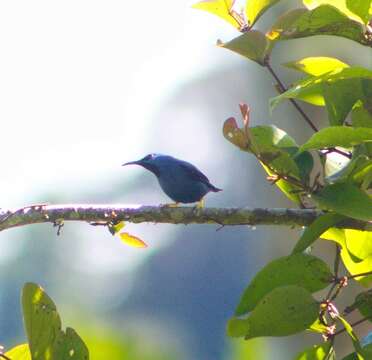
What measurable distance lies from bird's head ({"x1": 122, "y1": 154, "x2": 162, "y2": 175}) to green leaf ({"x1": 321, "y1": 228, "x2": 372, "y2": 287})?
274cm

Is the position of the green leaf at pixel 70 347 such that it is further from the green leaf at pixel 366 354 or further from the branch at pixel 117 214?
the branch at pixel 117 214

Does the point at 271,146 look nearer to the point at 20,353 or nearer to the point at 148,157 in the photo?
the point at 20,353

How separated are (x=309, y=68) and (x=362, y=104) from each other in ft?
0.47

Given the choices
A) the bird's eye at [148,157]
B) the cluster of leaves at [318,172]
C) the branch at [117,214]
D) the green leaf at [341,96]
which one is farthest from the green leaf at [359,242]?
the bird's eye at [148,157]

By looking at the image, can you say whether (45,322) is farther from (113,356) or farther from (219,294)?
(219,294)

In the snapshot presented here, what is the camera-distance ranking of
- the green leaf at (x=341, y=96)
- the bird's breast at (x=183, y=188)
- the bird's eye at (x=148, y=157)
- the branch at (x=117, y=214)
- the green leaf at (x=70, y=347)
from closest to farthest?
the green leaf at (x=70, y=347)
the green leaf at (x=341, y=96)
the branch at (x=117, y=214)
the bird's breast at (x=183, y=188)
the bird's eye at (x=148, y=157)

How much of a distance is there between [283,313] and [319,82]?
413 millimetres

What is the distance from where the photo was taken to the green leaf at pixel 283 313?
1647 mm

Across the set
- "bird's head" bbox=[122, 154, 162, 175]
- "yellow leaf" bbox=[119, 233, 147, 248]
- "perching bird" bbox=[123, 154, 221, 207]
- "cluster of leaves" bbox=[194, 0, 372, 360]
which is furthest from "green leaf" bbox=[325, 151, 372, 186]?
"bird's head" bbox=[122, 154, 162, 175]

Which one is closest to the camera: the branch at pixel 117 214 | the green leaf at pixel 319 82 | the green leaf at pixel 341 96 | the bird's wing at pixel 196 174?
the green leaf at pixel 319 82

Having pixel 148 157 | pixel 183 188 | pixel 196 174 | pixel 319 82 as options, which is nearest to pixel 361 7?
pixel 319 82

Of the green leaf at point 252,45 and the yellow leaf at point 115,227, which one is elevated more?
the green leaf at point 252,45

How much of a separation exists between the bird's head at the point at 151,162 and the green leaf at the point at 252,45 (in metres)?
2.72

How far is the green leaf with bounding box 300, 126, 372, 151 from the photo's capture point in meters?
1.61
